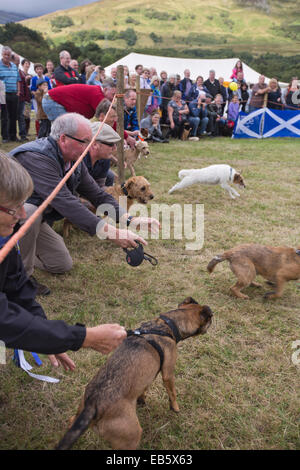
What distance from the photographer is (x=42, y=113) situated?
26.5ft

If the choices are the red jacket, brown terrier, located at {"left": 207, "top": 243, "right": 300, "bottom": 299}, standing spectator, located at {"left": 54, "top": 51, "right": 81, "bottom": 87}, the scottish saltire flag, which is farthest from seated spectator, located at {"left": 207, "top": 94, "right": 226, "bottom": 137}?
brown terrier, located at {"left": 207, "top": 243, "right": 300, "bottom": 299}

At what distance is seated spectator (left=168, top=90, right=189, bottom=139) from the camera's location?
1287 cm

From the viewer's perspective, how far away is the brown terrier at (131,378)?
1686 mm

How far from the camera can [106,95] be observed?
5648mm

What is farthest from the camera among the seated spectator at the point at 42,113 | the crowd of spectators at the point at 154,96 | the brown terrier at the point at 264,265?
the crowd of spectators at the point at 154,96

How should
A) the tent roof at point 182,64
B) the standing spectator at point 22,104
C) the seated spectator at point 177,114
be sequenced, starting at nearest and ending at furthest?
the standing spectator at point 22,104
the seated spectator at point 177,114
the tent roof at point 182,64

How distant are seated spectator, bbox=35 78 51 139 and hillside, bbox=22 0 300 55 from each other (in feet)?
179

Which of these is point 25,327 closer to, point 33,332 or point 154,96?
point 33,332

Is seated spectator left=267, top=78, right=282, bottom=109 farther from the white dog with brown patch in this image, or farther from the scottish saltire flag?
the white dog with brown patch

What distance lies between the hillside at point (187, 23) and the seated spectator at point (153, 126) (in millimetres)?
53172

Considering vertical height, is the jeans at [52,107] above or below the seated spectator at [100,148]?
above

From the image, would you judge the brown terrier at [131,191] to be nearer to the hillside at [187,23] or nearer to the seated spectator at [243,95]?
the seated spectator at [243,95]

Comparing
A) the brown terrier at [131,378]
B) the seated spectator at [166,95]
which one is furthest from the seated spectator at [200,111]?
the brown terrier at [131,378]
